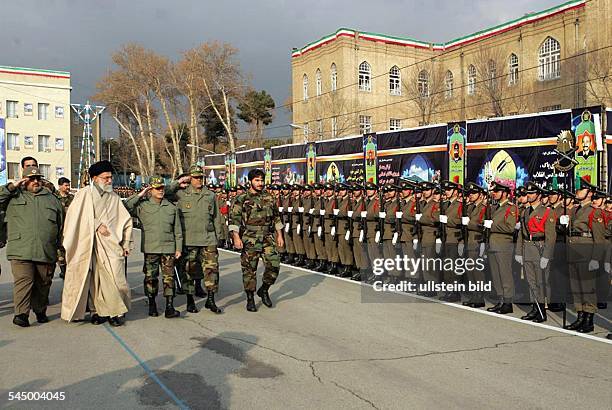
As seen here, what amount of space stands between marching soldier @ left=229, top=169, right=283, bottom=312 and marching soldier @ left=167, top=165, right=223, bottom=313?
1.11 feet

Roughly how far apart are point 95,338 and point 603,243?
633cm

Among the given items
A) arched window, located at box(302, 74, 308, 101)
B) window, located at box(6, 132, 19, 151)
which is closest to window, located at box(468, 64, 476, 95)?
arched window, located at box(302, 74, 308, 101)

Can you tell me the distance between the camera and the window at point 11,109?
57656 millimetres

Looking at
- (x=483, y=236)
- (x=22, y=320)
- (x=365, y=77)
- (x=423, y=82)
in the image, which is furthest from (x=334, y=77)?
(x=22, y=320)

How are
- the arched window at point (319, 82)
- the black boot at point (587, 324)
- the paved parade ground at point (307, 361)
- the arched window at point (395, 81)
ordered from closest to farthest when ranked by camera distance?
the paved parade ground at point (307, 361), the black boot at point (587, 324), the arched window at point (395, 81), the arched window at point (319, 82)

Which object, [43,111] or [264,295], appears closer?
[264,295]

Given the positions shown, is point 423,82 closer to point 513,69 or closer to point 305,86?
point 513,69

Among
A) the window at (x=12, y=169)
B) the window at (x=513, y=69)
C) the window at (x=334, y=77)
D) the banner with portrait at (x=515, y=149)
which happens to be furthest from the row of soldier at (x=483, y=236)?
the window at (x=12, y=169)

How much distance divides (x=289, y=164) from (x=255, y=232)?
15375 millimetres

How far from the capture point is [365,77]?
45.8 meters

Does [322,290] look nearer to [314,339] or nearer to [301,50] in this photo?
[314,339]

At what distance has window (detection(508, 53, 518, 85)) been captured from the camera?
39094 mm

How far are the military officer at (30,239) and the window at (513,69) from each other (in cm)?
3654

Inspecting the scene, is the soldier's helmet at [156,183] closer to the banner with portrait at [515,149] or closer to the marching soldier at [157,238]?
the marching soldier at [157,238]
